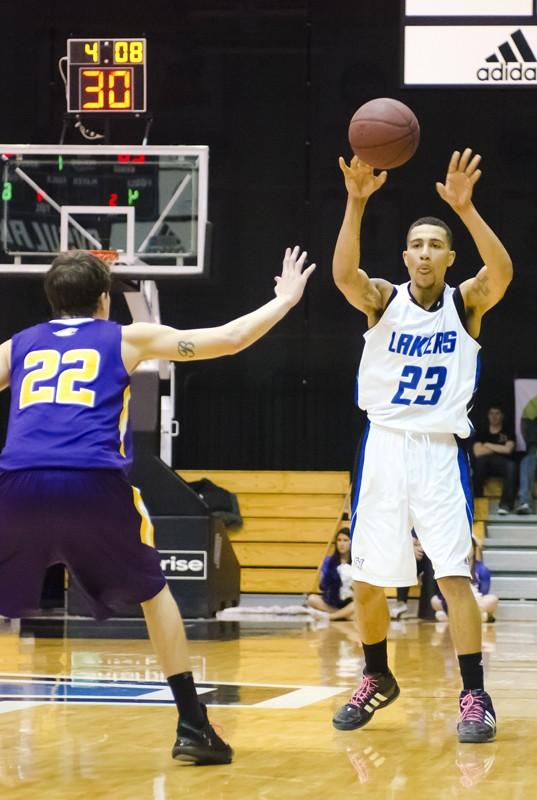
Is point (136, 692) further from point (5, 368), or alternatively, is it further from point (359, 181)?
point (359, 181)

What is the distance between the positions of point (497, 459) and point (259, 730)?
11721mm

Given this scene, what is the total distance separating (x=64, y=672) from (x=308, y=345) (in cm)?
1010

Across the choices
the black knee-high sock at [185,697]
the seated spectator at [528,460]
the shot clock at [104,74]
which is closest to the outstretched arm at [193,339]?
the black knee-high sock at [185,697]

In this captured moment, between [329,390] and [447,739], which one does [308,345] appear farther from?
[447,739]

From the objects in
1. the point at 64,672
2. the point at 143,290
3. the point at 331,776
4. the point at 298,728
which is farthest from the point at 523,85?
the point at 331,776

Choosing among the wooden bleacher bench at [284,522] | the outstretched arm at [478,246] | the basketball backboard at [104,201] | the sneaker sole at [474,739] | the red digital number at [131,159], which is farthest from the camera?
the wooden bleacher bench at [284,522]

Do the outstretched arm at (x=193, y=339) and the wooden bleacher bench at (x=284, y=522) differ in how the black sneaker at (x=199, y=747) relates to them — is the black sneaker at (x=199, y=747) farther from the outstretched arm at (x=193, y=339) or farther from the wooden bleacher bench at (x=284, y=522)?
the wooden bleacher bench at (x=284, y=522)

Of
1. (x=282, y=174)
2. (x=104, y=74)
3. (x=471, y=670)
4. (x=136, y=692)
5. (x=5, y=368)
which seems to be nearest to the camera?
(x=5, y=368)

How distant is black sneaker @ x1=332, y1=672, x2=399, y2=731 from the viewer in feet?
16.3

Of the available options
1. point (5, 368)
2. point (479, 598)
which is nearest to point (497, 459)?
point (479, 598)

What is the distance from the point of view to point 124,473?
3988 millimetres

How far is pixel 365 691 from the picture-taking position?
5.09 m

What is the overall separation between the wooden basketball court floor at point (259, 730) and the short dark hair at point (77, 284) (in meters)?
1.47

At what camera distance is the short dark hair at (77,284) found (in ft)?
13.6
